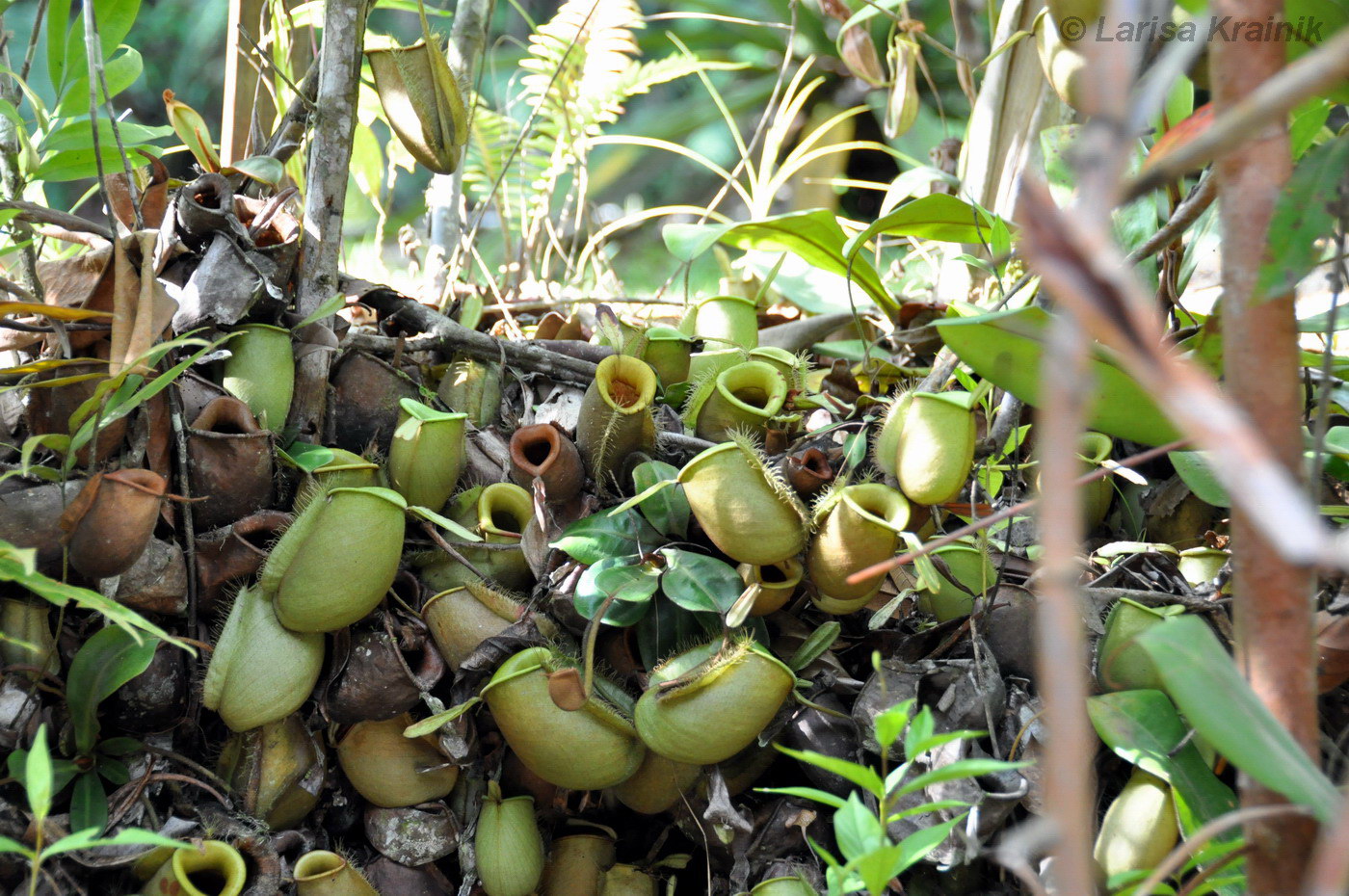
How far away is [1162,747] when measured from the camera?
74cm

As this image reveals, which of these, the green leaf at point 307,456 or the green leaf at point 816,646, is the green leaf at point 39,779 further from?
the green leaf at point 816,646

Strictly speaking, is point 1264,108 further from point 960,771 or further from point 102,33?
point 102,33

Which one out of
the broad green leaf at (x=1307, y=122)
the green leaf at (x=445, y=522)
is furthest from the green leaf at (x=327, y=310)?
the broad green leaf at (x=1307, y=122)

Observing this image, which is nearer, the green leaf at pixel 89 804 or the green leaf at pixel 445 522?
the green leaf at pixel 89 804

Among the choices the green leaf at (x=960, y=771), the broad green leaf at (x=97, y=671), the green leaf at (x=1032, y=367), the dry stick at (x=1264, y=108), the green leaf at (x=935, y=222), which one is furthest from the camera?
the green leaf at (x=935, y=222)

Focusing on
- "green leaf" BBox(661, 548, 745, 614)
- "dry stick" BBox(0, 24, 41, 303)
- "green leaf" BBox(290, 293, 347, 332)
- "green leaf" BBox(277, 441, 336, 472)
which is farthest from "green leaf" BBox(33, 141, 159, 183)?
"green leaf" BBox(661, 548, 745, 614)

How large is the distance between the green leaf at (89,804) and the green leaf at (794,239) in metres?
0.78

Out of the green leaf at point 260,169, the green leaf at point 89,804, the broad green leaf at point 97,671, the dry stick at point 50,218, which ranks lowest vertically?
the green leaf at point 89,804

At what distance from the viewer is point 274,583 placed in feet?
2.78

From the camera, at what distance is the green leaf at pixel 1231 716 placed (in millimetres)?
403

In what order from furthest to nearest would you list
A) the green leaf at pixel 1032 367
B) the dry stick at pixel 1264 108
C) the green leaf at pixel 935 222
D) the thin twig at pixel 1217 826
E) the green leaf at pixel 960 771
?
the green leaf at pixel 935 222
the green leaf at pixel 1032 367
the green leaf at pixel 960 771
the thin twig at pixel 1217 826
the dry stick at pixel 1264 108

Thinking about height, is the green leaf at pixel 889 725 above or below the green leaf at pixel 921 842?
above

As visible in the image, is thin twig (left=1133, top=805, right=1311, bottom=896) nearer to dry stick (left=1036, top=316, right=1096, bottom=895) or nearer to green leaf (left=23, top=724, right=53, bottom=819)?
dry stick (left=1036, top=316, right=1096, bottom=895)

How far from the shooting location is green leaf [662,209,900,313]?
1.15 meters
